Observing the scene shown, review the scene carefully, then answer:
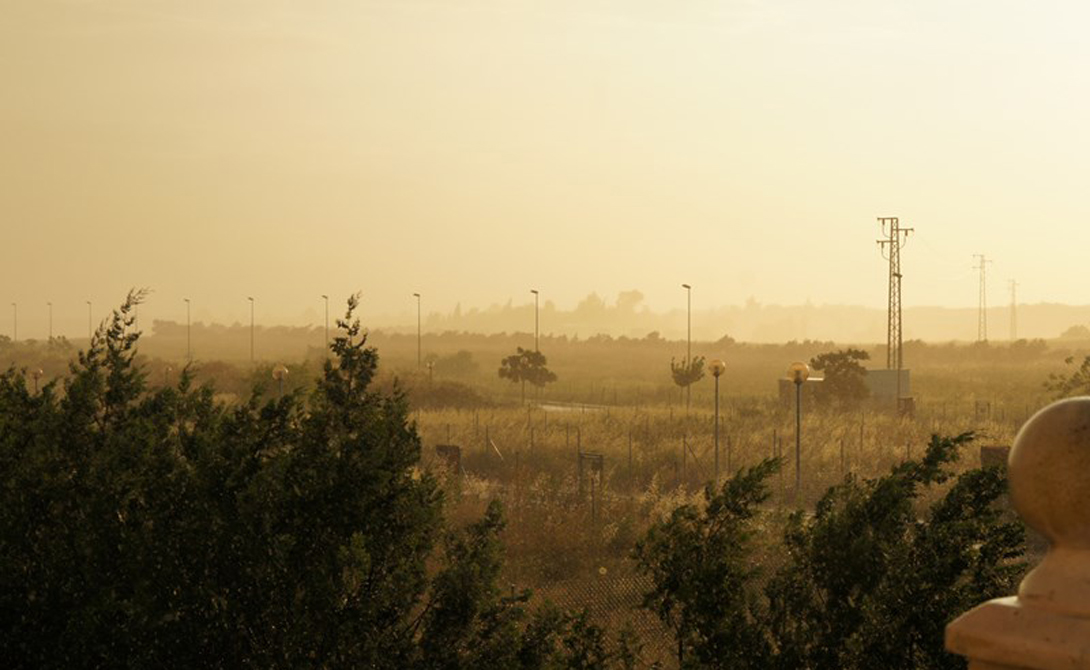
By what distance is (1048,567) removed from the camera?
2.53m

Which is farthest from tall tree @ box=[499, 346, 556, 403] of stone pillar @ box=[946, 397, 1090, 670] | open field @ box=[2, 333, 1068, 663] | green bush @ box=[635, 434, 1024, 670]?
stone pillar @ box=[946, 397, 1090, 670]

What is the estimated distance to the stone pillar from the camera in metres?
2.44

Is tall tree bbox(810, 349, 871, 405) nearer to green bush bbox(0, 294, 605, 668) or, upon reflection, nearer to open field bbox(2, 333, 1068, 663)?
open field bbox(2, 333, 1068, 663)

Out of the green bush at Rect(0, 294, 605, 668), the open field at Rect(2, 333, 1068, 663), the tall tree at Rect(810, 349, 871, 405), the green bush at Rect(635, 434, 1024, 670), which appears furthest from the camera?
the tall tree at Rect(810, 349, 871, 405)

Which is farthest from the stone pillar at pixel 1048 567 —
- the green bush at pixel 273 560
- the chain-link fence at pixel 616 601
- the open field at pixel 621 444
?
the chain-link fence at pixel 616 601

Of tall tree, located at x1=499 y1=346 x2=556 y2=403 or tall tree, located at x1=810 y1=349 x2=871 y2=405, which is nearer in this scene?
tall tree, located at x1=810 y1=349 x2=871 y2=405

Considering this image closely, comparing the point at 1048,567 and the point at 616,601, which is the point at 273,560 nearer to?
the point at 1048,567

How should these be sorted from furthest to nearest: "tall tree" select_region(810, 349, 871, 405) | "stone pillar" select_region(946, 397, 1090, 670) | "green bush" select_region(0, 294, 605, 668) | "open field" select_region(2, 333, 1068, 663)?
"tall tree" select_region(810, 349, 871, 405) → "open field" select_region(2, 333, 1068, 663) → "green bush" select_region(0, 294, 605, 668) → "stone pillar" select_region(946, 397, 1090, 670)

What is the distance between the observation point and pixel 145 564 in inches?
373

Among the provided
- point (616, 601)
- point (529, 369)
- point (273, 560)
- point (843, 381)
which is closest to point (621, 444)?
point (843, 381)

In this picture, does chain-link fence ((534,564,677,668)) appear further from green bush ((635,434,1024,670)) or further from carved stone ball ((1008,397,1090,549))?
carved stone ball ((1008,397,1090,549))

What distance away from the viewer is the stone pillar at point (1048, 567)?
244 cm

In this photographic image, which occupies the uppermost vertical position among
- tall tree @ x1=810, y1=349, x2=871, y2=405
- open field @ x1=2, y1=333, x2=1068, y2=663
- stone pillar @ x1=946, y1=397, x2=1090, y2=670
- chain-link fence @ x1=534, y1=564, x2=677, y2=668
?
stone pillar @ x1=946, y1=397, x2=1090, y2=670

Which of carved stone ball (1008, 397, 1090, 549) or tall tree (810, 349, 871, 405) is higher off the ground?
carved stone ball (1008, 397, 1090, 549)
